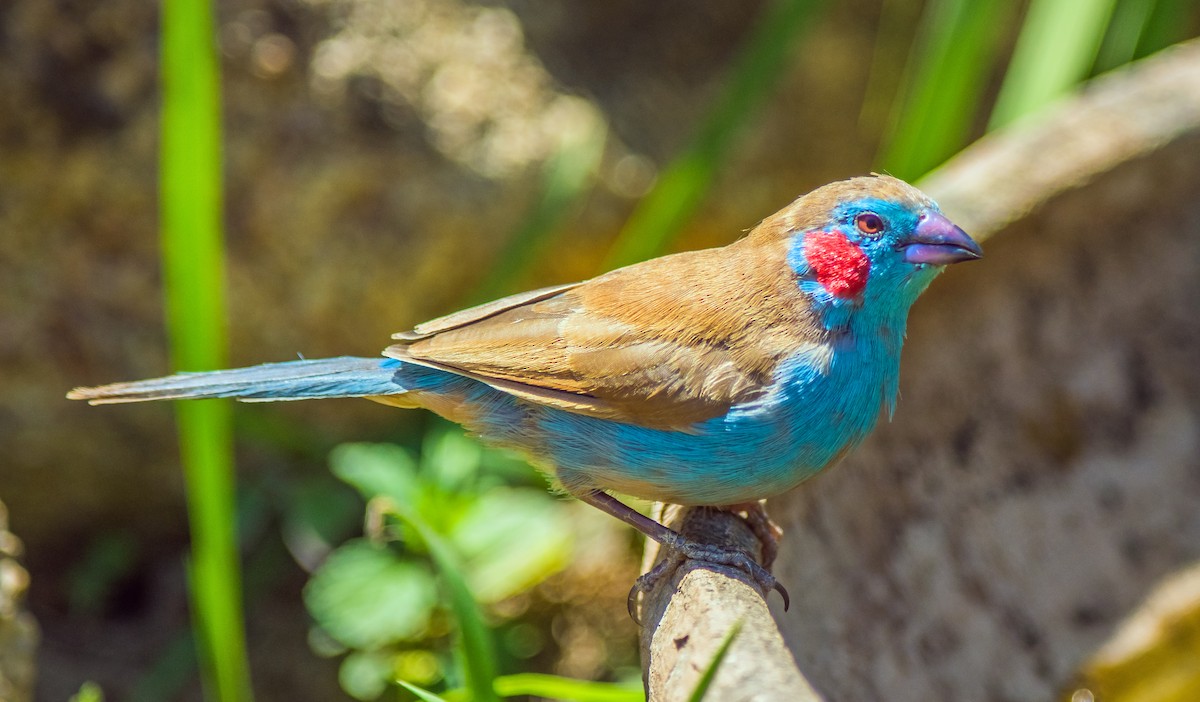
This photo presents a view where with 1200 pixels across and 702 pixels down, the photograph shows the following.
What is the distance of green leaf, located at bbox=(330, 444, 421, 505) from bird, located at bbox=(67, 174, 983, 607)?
2.30ft

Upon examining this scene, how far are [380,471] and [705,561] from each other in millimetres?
1568

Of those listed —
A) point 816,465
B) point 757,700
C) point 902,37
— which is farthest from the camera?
point 902,37

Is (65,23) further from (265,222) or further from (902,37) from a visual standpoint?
(902,37)

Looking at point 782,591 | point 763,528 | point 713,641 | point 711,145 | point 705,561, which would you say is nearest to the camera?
point 713,641

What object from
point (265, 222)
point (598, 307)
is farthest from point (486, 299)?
point (598, 307)

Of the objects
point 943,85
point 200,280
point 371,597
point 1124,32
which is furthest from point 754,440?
point 1124,32

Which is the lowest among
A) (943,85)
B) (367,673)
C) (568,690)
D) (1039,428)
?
(367,673)

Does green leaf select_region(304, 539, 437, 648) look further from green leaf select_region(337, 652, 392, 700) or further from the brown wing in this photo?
the brown wing

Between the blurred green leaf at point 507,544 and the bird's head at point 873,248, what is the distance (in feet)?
4.37

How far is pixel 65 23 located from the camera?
3455 mm

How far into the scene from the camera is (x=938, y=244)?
2.22 metres

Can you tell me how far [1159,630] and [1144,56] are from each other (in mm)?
2188

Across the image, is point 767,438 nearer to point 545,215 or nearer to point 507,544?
point 507,544

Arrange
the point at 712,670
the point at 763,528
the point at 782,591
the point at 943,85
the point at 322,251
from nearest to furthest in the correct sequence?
the point at 712,670
the point at 782,591
the point at 763,528
the point at 943,85
the point at 322,251
